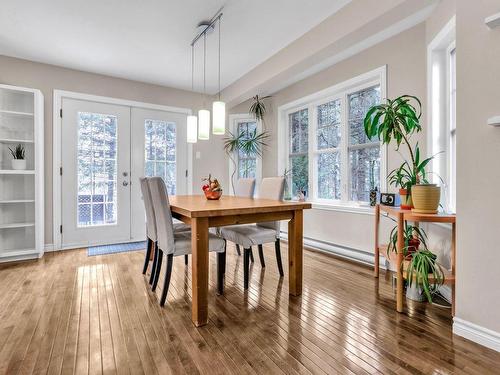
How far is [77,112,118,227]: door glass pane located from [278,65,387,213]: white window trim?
2623 mm

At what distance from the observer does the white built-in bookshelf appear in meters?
3.41

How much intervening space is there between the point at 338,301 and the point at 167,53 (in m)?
3.37

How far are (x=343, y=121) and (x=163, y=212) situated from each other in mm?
2630

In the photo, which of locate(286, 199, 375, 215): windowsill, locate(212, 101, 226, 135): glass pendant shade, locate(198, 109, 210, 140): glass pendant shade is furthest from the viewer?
locate(286, 199, 375, 215): windowsill

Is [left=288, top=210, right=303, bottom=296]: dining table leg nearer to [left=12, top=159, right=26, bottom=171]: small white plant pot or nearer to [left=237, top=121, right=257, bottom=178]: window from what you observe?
[left=237, top=121, right=257, bottom=178]: window

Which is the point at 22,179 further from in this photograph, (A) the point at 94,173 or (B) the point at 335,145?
(B) the point at 335,145

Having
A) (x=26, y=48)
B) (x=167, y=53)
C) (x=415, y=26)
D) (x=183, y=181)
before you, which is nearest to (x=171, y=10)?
(x=167, y=53)

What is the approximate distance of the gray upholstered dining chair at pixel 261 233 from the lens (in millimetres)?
2566

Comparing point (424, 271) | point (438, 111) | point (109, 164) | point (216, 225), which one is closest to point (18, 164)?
point (109, 164)

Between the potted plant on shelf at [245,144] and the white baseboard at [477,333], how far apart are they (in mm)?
3602

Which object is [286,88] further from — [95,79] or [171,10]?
[95,79]

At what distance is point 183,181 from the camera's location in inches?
187

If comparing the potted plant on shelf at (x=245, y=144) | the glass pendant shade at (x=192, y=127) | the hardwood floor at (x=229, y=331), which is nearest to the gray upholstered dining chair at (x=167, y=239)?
the hardwood floor at (x=229, y=331)

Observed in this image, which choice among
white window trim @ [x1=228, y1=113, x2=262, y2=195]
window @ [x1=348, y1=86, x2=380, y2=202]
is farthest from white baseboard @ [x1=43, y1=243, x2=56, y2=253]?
window @ [x1=348, y1=86, x2=380, y2=202]
